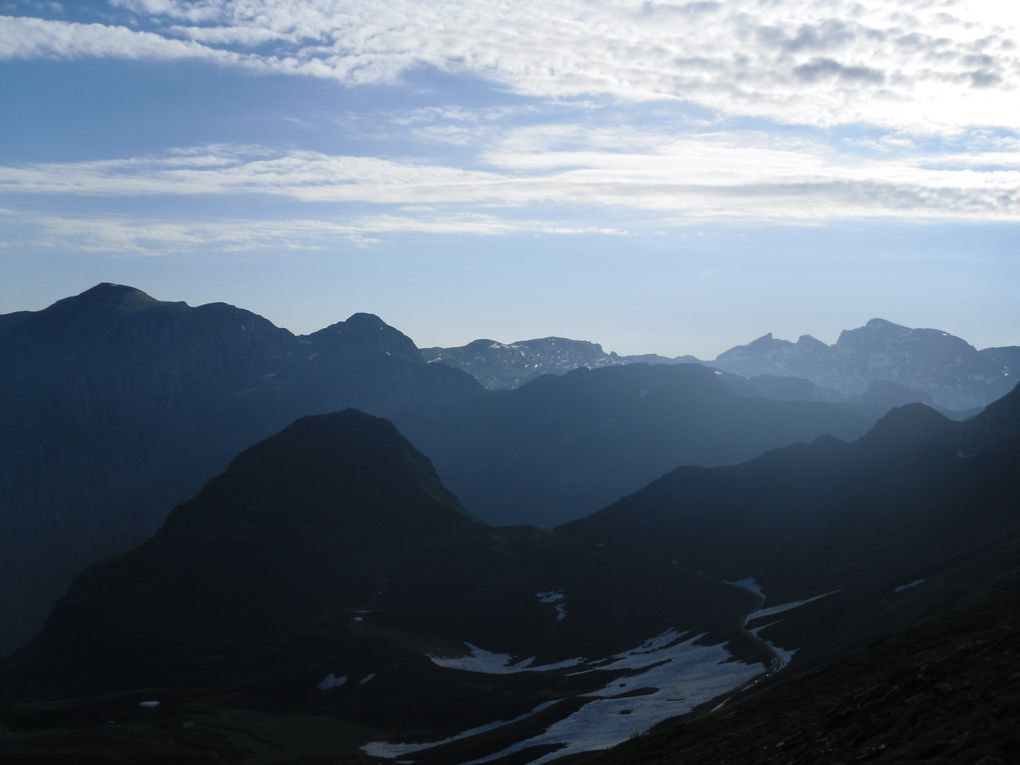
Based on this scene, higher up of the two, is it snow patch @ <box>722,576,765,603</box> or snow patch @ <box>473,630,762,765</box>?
snow patch @ <box>473,630,762,765</box>

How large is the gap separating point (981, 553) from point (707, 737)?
8666 centimetres

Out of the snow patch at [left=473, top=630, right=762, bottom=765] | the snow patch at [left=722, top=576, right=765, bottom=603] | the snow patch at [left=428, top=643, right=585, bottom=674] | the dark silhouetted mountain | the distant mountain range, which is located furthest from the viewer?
the snow patch at [left=722, top=576, right=765, bottom=603]

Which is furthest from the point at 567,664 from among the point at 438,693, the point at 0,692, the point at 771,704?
the point at 0,692

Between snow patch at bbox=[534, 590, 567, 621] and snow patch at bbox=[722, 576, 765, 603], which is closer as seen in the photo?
snow patch at bbox=[534, 590, 567, 621]

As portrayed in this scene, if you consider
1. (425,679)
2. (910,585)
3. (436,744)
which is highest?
(910,585)

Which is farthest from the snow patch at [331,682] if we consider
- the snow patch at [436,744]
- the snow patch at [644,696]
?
the snow patch at [644,696]

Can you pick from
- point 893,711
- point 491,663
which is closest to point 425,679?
point 491,663

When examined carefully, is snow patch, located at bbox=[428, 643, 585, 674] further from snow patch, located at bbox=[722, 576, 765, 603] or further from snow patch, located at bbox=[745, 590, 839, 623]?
snow patch, located at bbox=[722, 576, 765, 603]

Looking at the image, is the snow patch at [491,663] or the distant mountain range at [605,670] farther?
the snow patch at [491,663]

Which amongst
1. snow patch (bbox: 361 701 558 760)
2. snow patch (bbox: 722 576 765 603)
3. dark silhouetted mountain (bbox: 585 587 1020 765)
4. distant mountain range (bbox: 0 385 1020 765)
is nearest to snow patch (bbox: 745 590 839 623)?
distant mountain range (bbox: 0 385 1020 765)

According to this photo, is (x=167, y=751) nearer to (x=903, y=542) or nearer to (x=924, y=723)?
(x=924, y=723)

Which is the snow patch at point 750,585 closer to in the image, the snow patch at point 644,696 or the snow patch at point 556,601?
the snow patch at point 556,601

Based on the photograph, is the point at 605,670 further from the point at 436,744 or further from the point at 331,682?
the point at 331,682

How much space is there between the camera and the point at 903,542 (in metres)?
176
